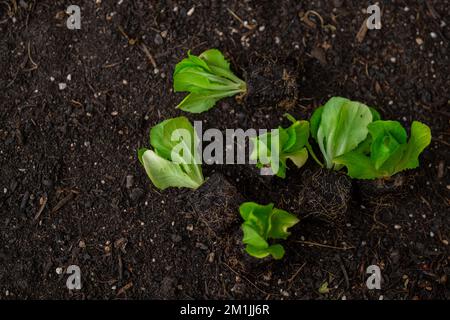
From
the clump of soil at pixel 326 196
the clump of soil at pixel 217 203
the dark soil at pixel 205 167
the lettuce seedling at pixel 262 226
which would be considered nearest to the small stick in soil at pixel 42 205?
the dark soil at pixel 205 167

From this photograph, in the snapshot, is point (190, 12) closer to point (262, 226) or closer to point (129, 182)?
point (129, 182)

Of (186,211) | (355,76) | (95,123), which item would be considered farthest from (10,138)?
(355,76)

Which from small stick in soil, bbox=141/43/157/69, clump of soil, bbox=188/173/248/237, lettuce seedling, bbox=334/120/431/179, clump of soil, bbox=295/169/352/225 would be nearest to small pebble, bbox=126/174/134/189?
clump of soil, bbox=188/173/248/237

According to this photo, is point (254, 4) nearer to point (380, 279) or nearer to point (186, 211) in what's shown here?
point (186, 211)

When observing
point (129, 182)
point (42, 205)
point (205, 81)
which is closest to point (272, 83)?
point (205, 81)

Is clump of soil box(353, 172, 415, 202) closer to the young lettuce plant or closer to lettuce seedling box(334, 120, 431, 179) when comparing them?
lettuce seedling box(334, 120, 431, 179)

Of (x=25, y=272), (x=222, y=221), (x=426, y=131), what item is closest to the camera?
(x=426, y=131)
